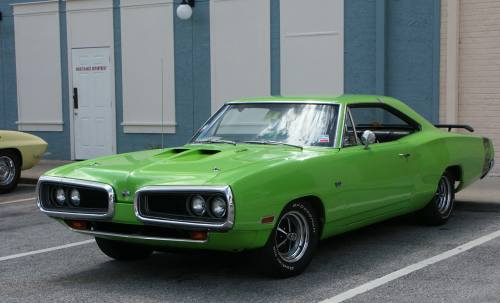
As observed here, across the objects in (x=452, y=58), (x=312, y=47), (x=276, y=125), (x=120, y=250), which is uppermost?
(x=312, y=47)

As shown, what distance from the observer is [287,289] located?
5.27 m

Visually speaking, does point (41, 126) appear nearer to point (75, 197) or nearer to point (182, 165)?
point (75, 197)

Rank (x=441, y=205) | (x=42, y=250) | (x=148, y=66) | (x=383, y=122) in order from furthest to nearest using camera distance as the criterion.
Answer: (x=148, y=66) → (x=441, y=205) → (x=383, y=122) → (x=42, y=250)

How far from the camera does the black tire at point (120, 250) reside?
622 cm

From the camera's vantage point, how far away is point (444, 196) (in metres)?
7.84

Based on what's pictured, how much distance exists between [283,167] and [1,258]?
292 centimetres

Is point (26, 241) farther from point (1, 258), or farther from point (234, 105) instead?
point (234, 105)

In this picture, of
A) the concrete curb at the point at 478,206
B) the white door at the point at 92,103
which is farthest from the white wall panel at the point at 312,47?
the white door at the point at 92,103

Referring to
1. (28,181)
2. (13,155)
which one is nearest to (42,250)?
(13,155)

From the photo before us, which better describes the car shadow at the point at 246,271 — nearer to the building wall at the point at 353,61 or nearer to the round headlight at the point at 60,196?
the round headlight at the point at 60,196

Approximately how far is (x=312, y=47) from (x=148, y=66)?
3579 mm

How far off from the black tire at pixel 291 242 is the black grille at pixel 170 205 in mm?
586

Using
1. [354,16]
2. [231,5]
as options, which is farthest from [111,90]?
[354,16]

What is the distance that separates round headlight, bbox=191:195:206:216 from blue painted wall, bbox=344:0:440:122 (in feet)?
24.6
